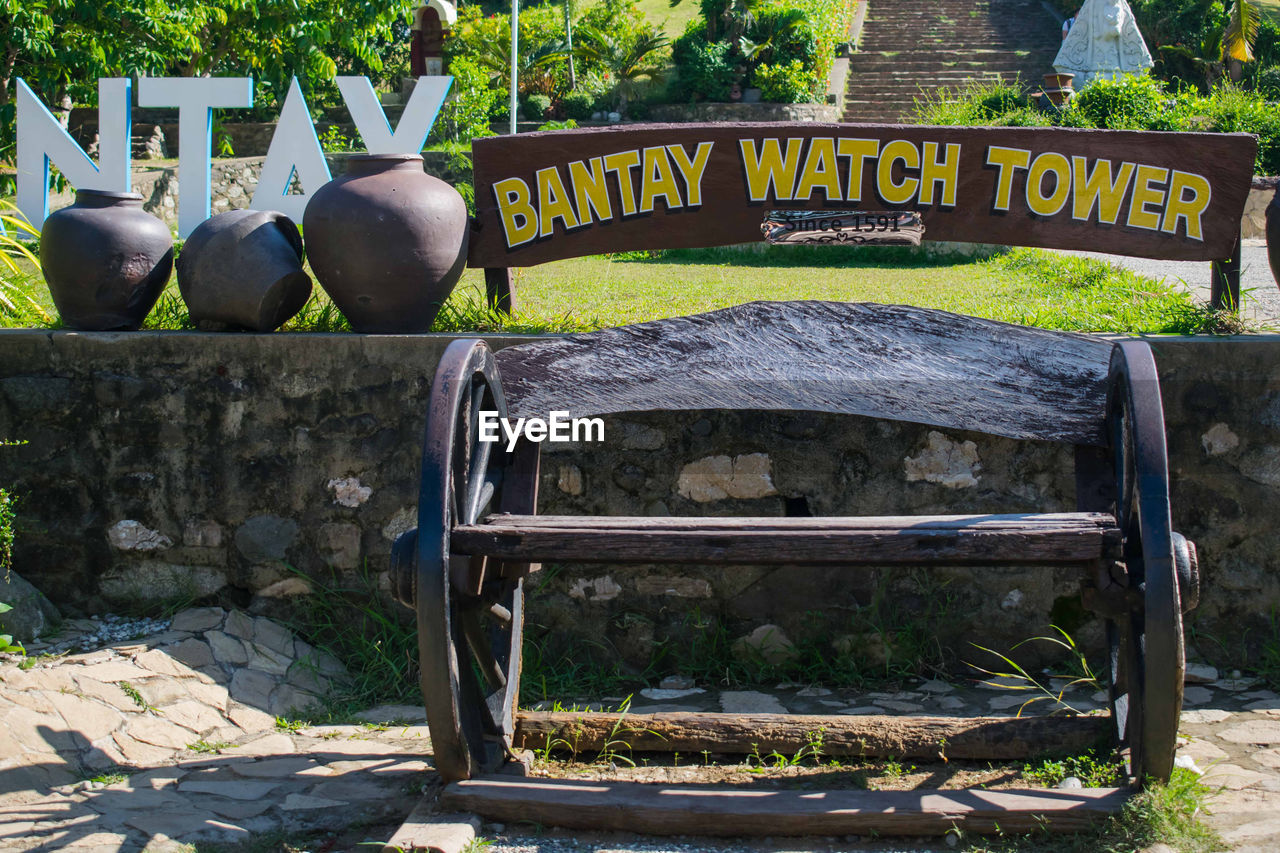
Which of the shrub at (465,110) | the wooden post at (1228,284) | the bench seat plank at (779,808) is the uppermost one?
the shrub at (465,110)

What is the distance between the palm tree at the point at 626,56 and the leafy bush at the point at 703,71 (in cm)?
65

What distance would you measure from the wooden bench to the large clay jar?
353 mm

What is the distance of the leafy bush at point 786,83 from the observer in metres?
Result: 18.8

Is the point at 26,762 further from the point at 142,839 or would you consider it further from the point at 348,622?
the point at 348,622

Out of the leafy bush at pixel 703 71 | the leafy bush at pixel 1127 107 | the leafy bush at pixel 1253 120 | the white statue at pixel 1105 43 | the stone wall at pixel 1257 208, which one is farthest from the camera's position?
the leafy bush at pixel 703 71

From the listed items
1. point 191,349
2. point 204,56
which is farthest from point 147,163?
point 191,349

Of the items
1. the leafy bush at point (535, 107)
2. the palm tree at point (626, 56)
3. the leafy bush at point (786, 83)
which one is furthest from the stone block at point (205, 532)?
the palm tree at point (626, 56)

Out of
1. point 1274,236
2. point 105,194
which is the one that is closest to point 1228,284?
point 1274,236

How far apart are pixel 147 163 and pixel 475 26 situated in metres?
8.41

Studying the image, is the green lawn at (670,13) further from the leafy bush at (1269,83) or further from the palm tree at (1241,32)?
the leafy bush at (1269,83)

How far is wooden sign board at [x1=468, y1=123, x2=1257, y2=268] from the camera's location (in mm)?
3932

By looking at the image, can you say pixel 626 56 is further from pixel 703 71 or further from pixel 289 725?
pixel 289 725

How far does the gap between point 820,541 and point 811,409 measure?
0.76 metres

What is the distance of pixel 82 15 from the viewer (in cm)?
1124
